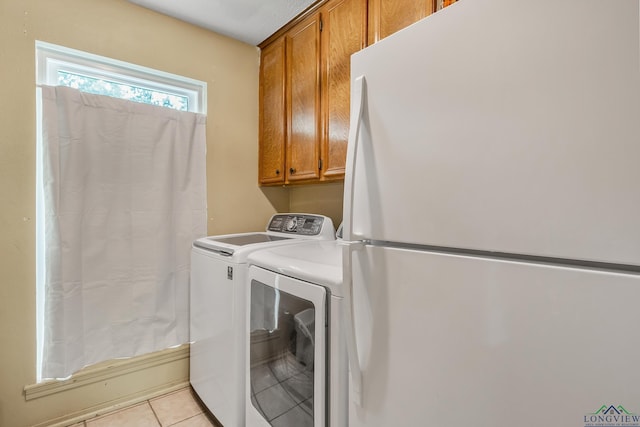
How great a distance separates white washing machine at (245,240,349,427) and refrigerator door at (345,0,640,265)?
37cm

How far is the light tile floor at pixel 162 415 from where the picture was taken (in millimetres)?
1695

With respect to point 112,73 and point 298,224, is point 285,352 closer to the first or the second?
point 298,224

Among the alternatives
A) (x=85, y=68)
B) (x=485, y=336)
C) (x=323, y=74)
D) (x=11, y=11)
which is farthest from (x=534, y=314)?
(x=11, y=11)

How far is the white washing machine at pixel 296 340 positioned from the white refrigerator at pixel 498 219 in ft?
0.55

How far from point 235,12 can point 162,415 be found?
2591mm

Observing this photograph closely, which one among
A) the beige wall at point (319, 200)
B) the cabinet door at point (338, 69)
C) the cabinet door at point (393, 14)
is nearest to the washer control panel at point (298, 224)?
the beige wall at point (319, 200)

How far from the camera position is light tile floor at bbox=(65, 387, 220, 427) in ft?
5.56

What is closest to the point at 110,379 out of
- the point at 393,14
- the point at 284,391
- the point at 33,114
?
the point at 284,391

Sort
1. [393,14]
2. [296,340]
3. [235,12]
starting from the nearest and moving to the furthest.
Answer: [296,340] < [393,14] < [235,12]

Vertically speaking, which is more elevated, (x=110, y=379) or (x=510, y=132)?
(x=510, y=132)

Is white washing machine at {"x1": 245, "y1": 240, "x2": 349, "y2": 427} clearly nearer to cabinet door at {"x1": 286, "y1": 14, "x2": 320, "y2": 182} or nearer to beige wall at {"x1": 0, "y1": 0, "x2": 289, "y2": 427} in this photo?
cabinet door at {"x1": 286, "y1": 14, "x2": 320, "y2": 182}

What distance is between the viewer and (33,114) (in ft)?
5.19

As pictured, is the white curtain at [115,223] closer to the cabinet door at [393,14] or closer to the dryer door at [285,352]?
the dryer door at [285,352]

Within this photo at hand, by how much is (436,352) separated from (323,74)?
1661mm
